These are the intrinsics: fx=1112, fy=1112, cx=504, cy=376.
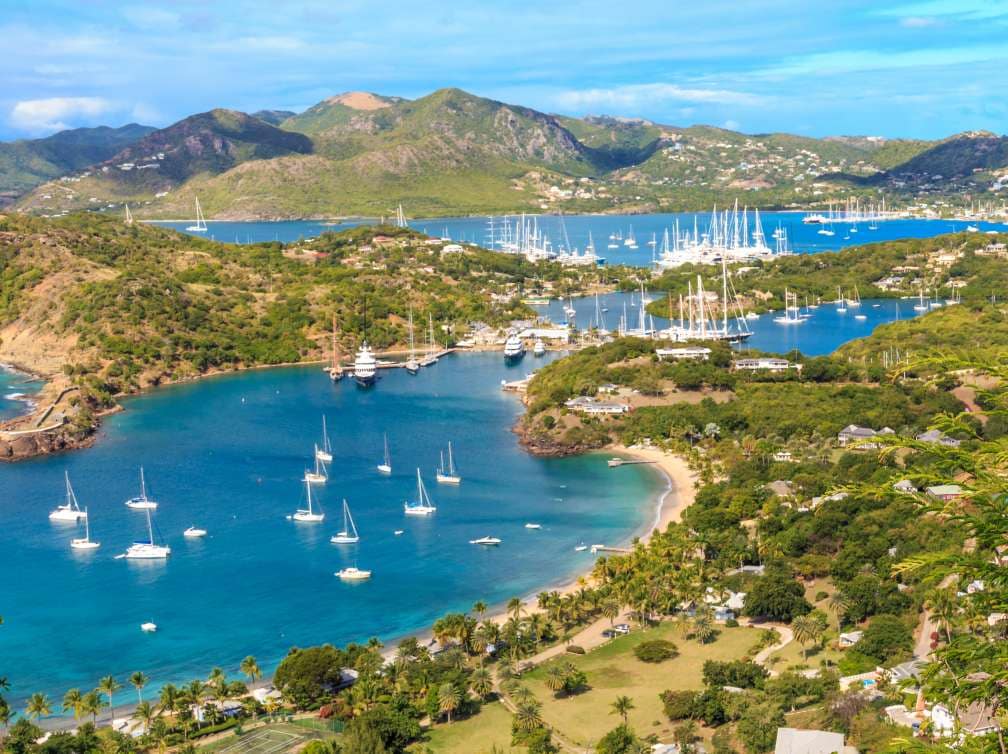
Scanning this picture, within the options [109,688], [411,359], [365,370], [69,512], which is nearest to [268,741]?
[109,688]

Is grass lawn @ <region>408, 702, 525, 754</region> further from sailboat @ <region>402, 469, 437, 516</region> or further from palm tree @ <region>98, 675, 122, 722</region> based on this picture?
sailboat @ <region>402, 469, 437, 516</region>

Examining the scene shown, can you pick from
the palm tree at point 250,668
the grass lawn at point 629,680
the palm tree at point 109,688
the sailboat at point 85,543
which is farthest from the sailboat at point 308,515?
the grass lawn at point 629,680

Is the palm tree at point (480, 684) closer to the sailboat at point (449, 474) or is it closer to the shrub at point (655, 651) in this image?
the shrub at point (655, 651)

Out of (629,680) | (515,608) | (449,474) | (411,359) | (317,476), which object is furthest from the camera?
(411,359)

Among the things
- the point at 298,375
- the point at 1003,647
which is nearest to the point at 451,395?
the point at 298,375

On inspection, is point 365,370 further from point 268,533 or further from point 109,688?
point 109,688

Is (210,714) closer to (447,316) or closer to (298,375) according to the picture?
(298,375)

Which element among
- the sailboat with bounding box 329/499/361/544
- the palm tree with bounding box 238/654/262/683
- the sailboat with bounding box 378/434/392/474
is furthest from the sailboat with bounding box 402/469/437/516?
the palm tree with bounding box 238/654/262/683
